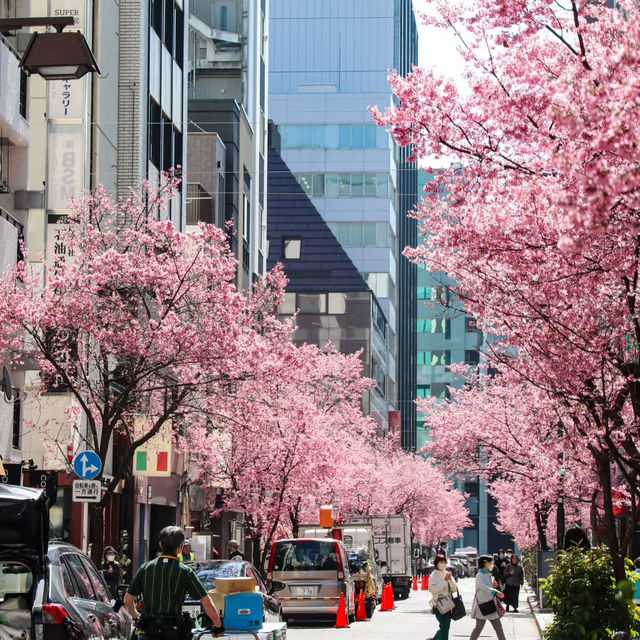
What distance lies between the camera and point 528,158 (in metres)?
13.9

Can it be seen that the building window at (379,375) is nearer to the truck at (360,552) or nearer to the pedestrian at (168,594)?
the truck at (360,552)

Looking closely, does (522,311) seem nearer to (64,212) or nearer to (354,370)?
(64,212)

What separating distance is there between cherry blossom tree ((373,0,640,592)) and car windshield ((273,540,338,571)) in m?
11.8

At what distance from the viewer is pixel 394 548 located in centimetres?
5347

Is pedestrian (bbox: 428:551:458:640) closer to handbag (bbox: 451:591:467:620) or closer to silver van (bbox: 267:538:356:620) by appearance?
handbag (bbox: 451:591:467:620)

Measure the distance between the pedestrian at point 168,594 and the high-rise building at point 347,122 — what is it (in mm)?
100841

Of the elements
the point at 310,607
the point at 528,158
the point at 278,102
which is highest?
the point at 278,102

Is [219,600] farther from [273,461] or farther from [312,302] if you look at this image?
[312,302]

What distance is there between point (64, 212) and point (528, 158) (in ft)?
69.4

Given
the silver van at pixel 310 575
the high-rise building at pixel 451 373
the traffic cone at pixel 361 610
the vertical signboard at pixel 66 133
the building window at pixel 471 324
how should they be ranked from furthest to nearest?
1. the high-rise building at pixel 451 373
2. the vertical signboard at pixel 66 133
3. the traffic cone at pixel 361 610
4. the silver van at pixel 310 575
5. the building window at pixel 471 324

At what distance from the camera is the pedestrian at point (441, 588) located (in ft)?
63.7

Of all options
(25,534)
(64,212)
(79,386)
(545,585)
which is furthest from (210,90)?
(25,534)

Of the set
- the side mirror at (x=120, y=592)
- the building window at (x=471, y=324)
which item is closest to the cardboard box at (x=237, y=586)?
the side mirror at (x=120, y=592)

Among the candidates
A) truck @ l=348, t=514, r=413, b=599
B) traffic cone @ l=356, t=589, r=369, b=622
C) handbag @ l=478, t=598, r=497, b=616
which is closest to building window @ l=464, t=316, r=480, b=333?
handbag @ l=478, t=598, r=497, b=616
